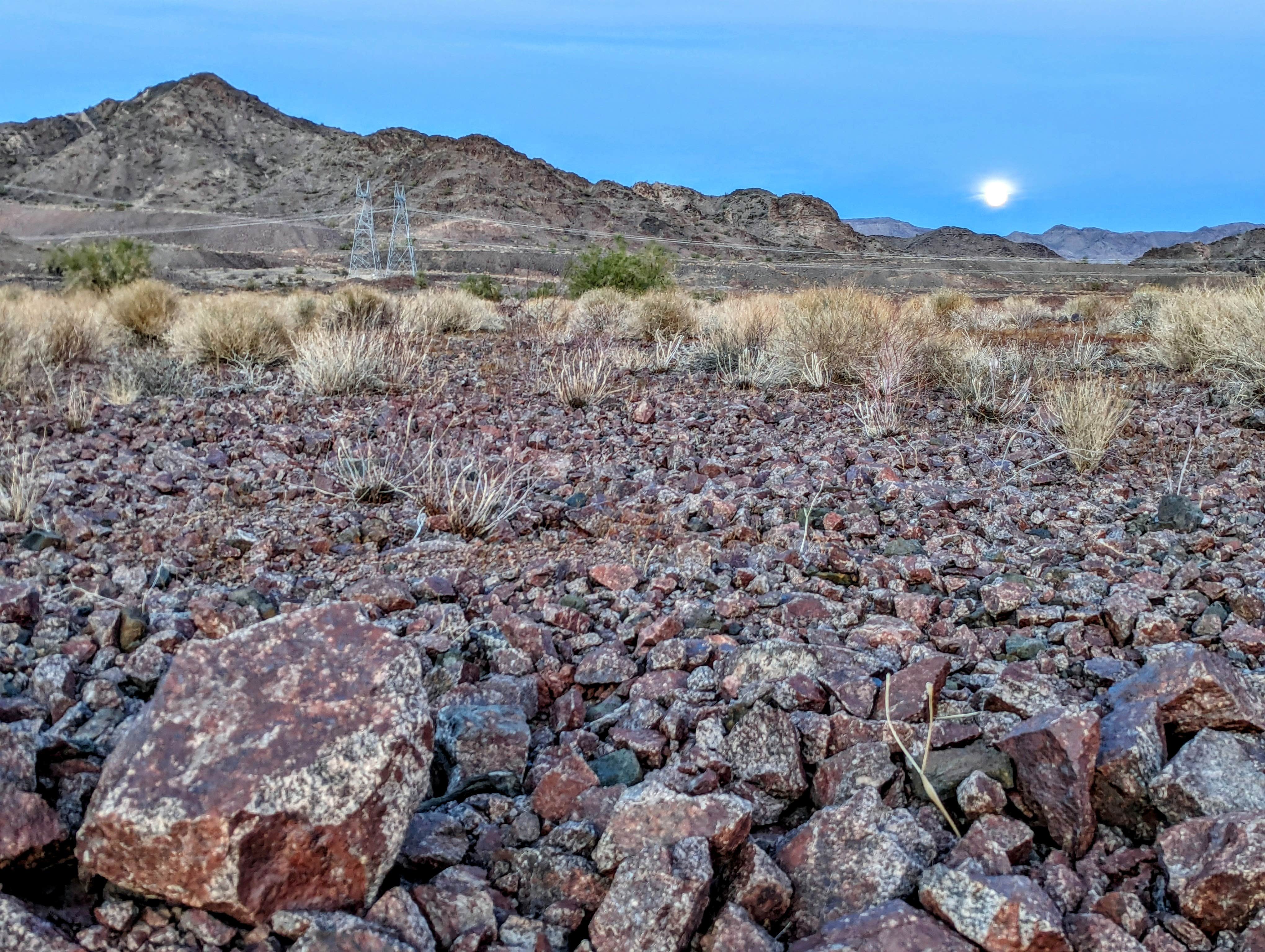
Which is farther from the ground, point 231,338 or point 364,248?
point 364,248

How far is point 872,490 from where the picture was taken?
4.97 m

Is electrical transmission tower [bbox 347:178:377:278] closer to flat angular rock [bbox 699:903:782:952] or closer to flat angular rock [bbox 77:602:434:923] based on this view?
flat angular rock [bbox 77:602:434:923]

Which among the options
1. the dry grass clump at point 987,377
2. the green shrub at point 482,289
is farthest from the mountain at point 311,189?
the dry grass clump at point 987,377

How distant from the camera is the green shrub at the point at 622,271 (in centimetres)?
2000

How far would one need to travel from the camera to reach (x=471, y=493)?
4.63 metres

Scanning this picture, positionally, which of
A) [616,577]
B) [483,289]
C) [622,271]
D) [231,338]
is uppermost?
[622,271]

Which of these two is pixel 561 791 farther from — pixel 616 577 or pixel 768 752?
pixel 616 577

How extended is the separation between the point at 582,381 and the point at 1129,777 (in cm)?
592

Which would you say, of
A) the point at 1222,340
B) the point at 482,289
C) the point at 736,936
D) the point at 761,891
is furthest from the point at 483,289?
the point at 736,936

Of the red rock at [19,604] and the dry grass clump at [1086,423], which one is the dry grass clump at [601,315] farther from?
the red rock at [19,604]

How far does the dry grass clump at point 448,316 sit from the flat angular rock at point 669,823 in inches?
434

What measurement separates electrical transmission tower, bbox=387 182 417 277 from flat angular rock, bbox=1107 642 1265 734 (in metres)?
35.8

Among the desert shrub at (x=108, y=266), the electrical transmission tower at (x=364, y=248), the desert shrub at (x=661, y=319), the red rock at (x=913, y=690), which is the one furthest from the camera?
the electrical transmission tower at (x=364, y=248)

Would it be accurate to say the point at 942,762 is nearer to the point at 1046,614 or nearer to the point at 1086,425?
the point at 1046,614
